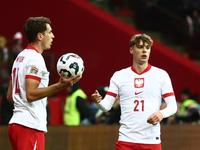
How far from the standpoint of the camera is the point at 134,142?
4438mm

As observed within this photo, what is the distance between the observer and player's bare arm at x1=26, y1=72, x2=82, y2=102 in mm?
3643

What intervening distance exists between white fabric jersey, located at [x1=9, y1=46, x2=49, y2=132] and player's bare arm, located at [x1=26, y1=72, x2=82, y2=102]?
67 mm

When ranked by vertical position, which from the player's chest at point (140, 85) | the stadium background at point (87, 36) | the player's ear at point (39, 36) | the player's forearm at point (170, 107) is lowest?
the player's forearm at point (170, 107)

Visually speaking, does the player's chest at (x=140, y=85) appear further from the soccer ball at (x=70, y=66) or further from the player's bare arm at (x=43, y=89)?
the player's bare arm at (x=43, y=89)

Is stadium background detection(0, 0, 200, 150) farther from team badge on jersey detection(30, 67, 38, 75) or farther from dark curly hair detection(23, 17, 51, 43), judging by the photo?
team badge on jersey detection(30, 67, 38, 75)

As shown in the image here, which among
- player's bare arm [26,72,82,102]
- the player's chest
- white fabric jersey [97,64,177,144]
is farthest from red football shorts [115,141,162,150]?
player's bare arm [26,72,82,102]

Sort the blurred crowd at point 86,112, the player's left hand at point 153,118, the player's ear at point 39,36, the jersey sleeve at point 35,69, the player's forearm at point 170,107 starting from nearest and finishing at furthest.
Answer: the jersey sleeve at point 35,69 → the player's ear at point 39,36 → the player's left hand at point 153,118 → the player's forearm at point 170,107 → the blurred crowd at point 86,112

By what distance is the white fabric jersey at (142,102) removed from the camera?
4434mm

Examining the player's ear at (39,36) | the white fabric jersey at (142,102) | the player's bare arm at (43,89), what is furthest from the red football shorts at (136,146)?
the player's ear at (39,36)

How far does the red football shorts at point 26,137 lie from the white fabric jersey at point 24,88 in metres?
0.05

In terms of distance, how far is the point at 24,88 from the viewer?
384 cm

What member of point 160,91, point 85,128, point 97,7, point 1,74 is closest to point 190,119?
point 85,128

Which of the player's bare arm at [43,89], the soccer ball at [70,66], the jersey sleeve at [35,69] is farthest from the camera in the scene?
the soccer ball at [70,66]

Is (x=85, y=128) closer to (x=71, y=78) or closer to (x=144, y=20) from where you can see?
(x=71, y=78)
